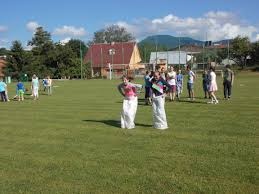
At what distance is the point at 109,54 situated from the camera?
298 ft

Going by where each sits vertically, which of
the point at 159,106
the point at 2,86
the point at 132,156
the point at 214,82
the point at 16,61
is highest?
the point at 16,61

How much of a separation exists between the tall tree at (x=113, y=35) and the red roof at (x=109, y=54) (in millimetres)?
33956

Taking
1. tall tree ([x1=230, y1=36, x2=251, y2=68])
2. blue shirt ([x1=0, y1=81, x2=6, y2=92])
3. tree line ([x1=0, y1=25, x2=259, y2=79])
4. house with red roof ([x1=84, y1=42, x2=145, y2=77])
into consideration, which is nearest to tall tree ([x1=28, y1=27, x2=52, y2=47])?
tree line ([x1=0, y1=25, x2=259, y2=79])

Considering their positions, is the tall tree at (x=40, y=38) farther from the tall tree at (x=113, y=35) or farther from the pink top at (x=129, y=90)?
the pink top at (x=129, y=90)

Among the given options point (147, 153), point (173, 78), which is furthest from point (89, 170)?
point (173, 78)

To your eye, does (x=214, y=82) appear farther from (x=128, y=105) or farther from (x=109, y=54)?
(x=109, y=54)

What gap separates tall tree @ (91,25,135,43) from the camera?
12600 centimetres

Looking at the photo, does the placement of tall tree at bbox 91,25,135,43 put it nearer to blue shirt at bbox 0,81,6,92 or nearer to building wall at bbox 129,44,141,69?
building wall at bbox 129,44,141,69

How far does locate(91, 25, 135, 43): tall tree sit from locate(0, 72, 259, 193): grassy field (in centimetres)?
11266

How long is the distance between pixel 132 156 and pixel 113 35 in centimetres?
12100

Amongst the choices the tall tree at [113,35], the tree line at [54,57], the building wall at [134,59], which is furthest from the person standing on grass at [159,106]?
the tall tree at [113,35]

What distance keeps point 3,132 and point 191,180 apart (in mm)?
7681

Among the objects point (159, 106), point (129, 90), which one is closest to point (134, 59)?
point (129, 90)

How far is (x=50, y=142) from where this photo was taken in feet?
35.6
